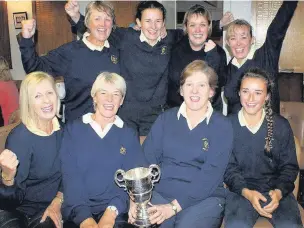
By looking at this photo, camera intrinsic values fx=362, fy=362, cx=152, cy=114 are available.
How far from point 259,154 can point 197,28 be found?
1016mm

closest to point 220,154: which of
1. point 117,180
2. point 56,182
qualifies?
point 117,180

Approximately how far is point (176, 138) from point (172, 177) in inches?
9.2

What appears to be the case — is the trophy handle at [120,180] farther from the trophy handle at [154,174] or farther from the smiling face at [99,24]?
the smiling face at [99,24]

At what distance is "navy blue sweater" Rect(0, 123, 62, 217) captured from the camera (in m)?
1.97

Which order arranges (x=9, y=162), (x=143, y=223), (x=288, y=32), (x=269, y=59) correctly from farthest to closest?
(x=288, y=32)
(x=269, y=59)
(x=143, y=223)
(x=9, y=162)

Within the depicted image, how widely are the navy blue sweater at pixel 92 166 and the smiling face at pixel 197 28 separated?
3.19ft

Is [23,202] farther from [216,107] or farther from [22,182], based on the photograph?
[216,107]

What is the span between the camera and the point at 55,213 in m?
2.04

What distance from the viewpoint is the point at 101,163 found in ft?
6.79

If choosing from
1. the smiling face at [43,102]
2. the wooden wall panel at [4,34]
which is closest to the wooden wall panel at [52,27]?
the wooden wall panel at [4,34]

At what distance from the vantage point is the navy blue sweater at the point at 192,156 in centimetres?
209

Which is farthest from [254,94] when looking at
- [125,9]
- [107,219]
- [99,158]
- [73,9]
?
[125,9]

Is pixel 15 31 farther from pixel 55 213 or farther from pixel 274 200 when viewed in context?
pixel 274 200

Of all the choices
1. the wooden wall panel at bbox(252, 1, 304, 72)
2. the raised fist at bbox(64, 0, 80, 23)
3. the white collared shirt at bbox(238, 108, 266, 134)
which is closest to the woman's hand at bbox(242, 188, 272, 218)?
the white collared shirt at bbox(238, 108, 266, 134)
